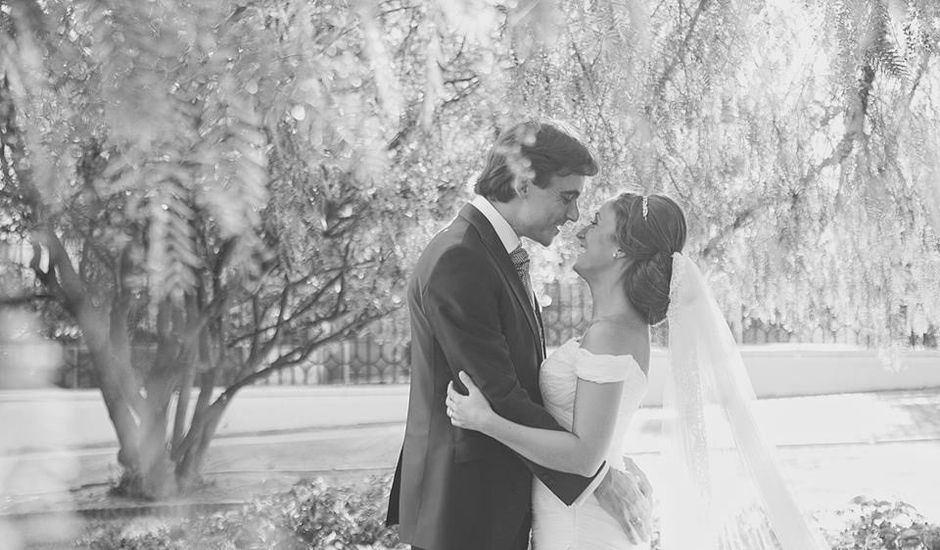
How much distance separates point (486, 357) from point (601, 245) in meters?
Result: 0.48

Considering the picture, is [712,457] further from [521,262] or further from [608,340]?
[521,262]

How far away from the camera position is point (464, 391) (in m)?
2.05

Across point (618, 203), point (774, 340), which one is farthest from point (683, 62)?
point (774, 340)

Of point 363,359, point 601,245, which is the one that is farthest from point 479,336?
point 363,359

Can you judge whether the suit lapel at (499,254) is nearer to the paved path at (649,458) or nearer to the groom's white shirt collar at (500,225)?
the groom's white shirt collar at (500,225)

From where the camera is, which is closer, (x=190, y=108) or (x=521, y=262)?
(x=190, y=108)

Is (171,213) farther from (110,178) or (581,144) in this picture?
(581,144)

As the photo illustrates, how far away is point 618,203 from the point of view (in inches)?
92.9

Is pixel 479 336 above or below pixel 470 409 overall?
above

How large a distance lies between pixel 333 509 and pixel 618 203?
12.4 feet

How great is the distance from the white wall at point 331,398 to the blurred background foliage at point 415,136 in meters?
5.01

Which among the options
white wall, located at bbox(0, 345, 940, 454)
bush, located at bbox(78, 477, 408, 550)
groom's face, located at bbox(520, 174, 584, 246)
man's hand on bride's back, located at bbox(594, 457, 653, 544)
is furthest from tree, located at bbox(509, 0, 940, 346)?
white wall, located at bbox(0, 345, 940, 454)

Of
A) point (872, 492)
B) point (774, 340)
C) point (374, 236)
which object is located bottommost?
point (872, 492)

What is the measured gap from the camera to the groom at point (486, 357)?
200 centimetres
